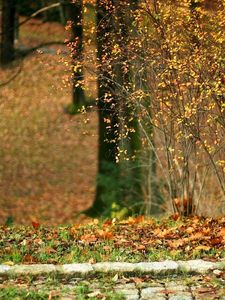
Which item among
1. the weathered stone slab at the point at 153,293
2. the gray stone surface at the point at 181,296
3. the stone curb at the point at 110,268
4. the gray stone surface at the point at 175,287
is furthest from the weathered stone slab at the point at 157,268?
the gray stone surface at the point at 181,296

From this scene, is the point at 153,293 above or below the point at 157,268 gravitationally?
below

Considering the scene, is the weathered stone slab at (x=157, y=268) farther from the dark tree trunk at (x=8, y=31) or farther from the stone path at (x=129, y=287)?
the dark tree trunk at (x=8, y=31)

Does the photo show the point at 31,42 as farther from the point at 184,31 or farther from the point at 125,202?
the point at 184,31

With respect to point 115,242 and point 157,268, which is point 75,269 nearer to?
point 157,268

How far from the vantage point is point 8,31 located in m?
20.0

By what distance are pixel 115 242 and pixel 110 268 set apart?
135cm

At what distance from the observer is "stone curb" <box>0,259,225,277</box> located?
20.6ft

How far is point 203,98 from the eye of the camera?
873cm

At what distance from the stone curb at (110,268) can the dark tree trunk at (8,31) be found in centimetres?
1436

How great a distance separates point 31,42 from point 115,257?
2034cm

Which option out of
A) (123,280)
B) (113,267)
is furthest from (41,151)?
(123,280)

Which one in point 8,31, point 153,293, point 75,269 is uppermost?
point 8,31

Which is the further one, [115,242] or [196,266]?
[115,242]

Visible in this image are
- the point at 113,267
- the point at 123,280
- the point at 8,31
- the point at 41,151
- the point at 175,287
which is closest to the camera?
the point at 175,287
